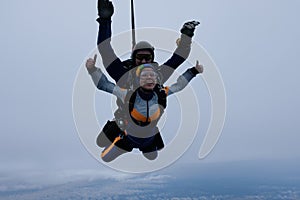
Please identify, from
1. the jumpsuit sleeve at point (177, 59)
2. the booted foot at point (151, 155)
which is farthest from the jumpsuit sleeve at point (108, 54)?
the booted foot at point (151, 155)

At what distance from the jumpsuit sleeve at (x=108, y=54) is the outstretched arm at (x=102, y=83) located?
0.09 metres

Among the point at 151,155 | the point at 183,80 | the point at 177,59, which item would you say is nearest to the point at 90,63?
the point at 177,59

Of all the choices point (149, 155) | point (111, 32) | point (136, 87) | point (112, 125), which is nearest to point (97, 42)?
point (111, 32)

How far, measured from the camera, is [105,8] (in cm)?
586

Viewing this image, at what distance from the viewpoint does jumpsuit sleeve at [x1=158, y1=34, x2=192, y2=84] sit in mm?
6305

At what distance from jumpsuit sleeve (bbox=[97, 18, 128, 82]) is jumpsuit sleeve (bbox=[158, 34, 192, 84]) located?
53 centimetres

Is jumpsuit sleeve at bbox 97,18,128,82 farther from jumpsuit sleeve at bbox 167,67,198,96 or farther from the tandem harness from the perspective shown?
jumpsuit sleeve at bbox 167,67,198,96

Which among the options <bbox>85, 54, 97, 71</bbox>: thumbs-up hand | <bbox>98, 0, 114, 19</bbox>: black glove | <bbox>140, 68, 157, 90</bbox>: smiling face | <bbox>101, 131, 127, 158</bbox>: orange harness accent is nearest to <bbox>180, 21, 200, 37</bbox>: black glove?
<bbox>140, 68, 157, 90</bbox>: smiling face

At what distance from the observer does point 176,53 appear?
638cm

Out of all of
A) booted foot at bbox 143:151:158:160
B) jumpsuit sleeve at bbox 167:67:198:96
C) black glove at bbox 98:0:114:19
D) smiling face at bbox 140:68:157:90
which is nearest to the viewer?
black glove at bbox 98:0:114:19

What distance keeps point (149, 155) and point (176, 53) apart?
1.41m

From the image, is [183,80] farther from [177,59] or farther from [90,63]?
[90,63]

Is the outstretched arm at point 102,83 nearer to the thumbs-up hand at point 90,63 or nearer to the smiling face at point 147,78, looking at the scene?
the thumbs-up hand at point 90,63

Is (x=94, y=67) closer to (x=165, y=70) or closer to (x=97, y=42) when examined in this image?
(x=97, y=42)
